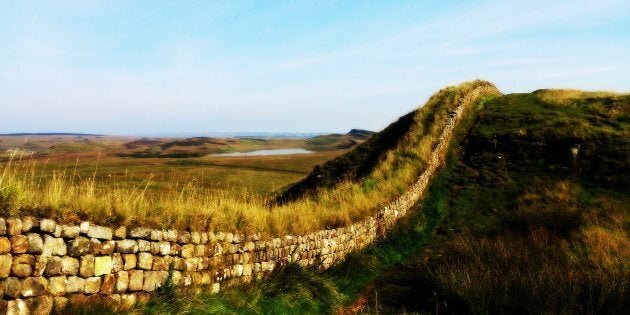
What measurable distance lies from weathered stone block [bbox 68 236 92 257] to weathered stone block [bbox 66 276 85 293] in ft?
1.17

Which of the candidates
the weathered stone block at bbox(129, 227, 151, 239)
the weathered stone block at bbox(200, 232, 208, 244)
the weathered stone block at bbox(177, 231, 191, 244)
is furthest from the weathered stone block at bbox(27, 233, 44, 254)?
the weathered stone block at bbox(200, 232, 208, 244)

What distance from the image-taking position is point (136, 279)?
23.9 feet

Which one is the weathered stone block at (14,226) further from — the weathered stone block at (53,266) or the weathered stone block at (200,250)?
the weathered stone block at (200,250)

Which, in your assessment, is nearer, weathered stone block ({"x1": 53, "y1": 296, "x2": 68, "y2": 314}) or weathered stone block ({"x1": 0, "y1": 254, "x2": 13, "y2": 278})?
weathered stone block ({"x1": 0, "y1": 254, "x2": 13, "y2": 278})

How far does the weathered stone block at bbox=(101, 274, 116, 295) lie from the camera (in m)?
6.84

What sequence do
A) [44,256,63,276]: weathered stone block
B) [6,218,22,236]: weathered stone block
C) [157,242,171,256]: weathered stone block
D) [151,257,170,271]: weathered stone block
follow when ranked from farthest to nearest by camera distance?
[157,242,171,256]: weathered stone block, [151,257,170,271]: weathered stone block, [44,256,63,276]: weathered stone block, [6,218,22,236]: weathered stone block

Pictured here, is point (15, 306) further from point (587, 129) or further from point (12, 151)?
point (587, 129)

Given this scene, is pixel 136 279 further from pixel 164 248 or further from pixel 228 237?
pixel 228 237

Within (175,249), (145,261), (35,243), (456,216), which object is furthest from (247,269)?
(456,216)

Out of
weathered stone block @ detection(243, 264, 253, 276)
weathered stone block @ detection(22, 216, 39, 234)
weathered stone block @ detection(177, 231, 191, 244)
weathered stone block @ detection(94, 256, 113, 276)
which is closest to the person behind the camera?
weathered stone block @ detection(22, 216, 39, 234)

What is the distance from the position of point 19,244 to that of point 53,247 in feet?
1.53

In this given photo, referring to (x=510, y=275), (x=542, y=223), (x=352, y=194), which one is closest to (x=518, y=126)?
(x=542, y=223)

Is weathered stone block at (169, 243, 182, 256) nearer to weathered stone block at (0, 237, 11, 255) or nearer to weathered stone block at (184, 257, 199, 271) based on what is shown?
weathered stone block at (184, 257, 199, 271)

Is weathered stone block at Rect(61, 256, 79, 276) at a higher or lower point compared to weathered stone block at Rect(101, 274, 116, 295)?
higher
